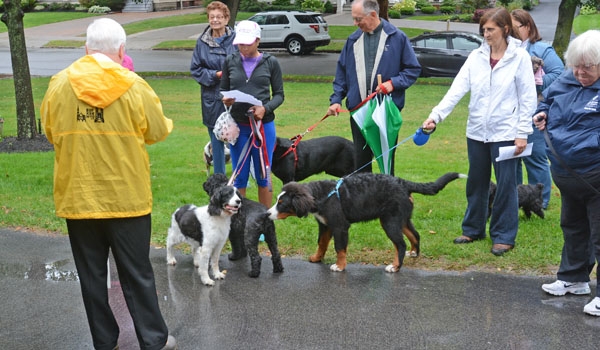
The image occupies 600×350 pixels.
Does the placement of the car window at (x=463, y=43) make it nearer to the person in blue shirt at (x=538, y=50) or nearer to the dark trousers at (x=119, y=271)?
the person in blue shirt at (x=538, y=50)

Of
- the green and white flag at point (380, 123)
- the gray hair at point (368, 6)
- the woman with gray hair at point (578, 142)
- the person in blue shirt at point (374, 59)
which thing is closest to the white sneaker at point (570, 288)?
the woman with gray hair at point (578, 142)

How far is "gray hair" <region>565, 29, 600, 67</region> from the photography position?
A: 4.96 metres

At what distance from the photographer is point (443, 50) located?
22.8m

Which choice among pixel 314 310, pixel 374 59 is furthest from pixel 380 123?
pixel 314 310

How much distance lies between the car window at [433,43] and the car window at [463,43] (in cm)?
36

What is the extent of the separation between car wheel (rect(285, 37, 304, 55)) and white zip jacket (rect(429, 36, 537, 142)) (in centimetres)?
2498

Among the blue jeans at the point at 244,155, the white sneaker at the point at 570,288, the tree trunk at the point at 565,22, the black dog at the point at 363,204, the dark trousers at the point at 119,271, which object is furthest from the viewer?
the tree trunk at the point at 565,22

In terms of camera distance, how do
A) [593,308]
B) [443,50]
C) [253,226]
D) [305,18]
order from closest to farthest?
[593,308], [253,226], [443,50], [305,18]

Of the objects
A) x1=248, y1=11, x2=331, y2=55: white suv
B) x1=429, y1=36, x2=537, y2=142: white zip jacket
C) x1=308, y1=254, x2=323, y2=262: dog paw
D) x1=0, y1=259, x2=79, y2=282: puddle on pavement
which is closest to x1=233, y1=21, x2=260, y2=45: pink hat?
x1=429, y1=36, x2=537, y2=142: white zip jacket

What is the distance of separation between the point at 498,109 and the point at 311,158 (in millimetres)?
2662

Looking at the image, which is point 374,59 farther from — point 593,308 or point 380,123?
point 593,308

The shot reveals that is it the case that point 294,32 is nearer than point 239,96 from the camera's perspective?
No

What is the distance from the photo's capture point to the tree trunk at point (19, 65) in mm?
12117

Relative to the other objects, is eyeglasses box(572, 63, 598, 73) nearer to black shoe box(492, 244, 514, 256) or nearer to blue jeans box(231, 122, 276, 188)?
black shoe box(492, 244, 514, 256)
